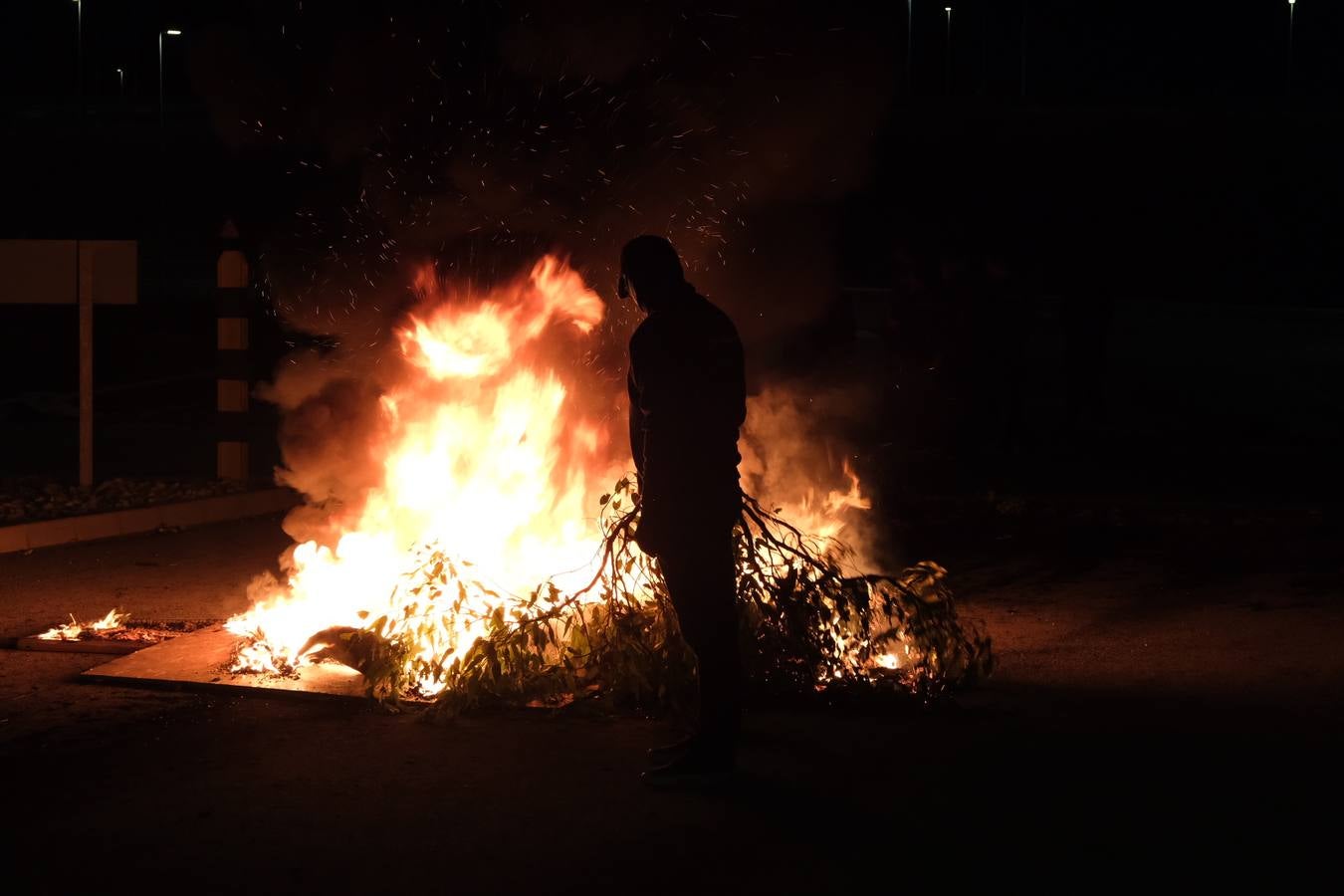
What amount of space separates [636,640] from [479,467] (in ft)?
5.08

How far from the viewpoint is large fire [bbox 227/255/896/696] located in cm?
789

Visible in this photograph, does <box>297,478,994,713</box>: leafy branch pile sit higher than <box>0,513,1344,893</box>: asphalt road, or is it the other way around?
<box>297,478,994,713</box>: leafy branch pile

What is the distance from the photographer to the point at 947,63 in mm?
78688

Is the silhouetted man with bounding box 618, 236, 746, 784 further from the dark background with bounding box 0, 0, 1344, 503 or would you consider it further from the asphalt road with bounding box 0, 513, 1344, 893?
the dark background with bounding box 0, 0, 1344, 503

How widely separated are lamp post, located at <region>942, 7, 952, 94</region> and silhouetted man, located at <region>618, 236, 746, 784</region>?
68.7 m

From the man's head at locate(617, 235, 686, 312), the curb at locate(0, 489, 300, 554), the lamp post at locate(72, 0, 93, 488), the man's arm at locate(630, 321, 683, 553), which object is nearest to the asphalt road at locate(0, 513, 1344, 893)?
the man's arm at locate(630, 321, 683, 553)

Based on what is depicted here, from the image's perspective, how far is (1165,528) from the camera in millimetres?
12148

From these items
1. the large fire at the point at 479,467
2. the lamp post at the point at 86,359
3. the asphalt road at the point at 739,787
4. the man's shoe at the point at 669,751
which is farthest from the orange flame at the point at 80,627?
the lamp post at the point at 86,359

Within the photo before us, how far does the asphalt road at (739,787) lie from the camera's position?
4832 mm

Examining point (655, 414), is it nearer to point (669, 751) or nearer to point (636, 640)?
point (669, 751)

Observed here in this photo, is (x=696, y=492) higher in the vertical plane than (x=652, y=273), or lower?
lower

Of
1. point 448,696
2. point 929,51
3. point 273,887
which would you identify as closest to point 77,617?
point 448,696

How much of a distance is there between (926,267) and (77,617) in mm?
10416

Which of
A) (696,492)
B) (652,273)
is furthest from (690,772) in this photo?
(652,273)
